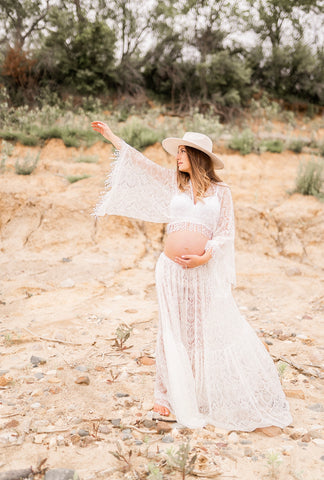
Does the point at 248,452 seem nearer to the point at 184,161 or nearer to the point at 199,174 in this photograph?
the point at 199,174

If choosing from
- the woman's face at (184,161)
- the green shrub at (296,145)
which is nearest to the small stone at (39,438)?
the woman's face at (184,161)

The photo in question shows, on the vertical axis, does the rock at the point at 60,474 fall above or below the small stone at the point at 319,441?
below

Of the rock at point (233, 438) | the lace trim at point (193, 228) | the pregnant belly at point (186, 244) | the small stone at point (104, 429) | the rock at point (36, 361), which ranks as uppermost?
the lace trim at point (193, 228)

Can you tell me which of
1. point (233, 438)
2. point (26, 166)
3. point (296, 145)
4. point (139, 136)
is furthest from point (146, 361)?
point (296, 145)

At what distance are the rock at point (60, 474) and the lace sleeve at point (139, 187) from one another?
5.98 feet

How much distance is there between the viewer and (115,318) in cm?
454

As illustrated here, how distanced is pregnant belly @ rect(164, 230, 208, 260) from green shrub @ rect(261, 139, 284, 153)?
6.95m

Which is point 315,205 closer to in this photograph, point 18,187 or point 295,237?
point 295,237

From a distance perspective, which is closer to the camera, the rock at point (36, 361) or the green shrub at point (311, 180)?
the rock at point (36, 361)

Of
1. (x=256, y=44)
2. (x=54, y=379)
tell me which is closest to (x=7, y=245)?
(x=54, y=379)

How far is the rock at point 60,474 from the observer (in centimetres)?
206

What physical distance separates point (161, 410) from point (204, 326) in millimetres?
656

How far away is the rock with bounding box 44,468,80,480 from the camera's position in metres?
2.06

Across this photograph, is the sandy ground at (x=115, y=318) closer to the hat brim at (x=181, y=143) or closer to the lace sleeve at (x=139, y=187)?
the lace sleeve at (x=139, y=187)
